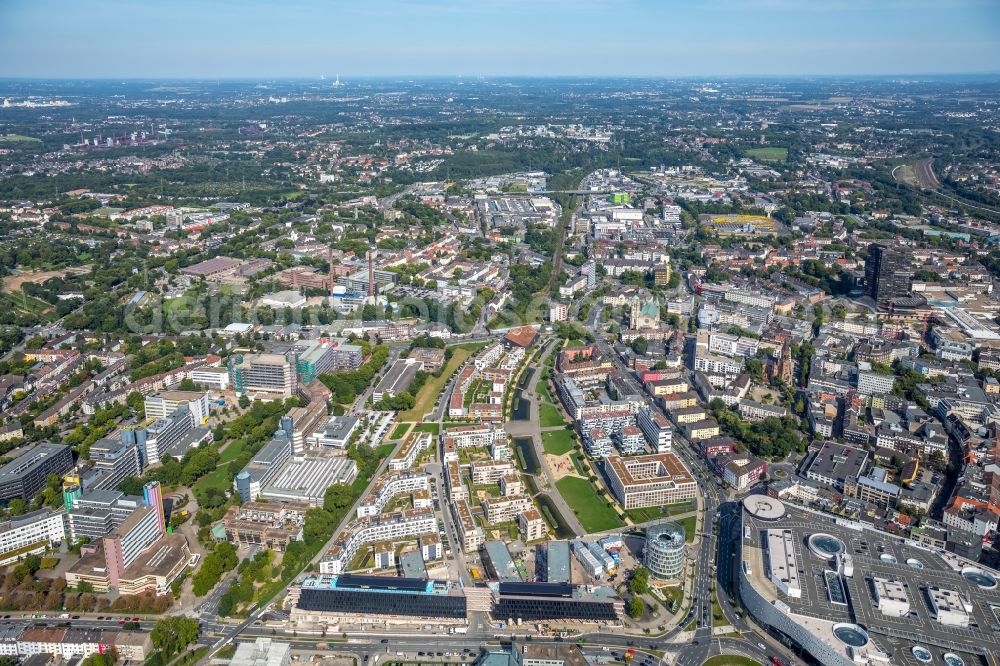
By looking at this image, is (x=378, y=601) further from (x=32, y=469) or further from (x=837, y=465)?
(x=837, y=465)

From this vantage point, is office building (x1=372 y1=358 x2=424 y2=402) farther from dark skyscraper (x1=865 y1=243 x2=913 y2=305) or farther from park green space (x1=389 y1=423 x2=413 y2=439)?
dark skyscraper (x1=865 y1=243 x2=913 y2=305)

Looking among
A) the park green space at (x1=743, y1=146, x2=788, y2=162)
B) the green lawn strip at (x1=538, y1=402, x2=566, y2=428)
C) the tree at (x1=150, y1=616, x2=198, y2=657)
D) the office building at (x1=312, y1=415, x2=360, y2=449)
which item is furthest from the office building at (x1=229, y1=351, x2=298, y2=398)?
the park green space at (x1=743, y1=146, x2=788, y2=162)

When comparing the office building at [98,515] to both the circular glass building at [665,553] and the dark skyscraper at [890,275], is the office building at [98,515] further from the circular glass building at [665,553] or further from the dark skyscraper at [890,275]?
the dark skyscraper at [890,275]

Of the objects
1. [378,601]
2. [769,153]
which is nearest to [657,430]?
[378,601]

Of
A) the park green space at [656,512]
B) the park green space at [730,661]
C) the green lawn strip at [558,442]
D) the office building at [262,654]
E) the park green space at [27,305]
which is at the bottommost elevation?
the park green space at [730,661]

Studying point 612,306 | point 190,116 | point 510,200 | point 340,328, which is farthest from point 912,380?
point 190,116

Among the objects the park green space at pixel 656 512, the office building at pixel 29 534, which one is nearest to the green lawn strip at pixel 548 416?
the park green space at pixel 656 512
